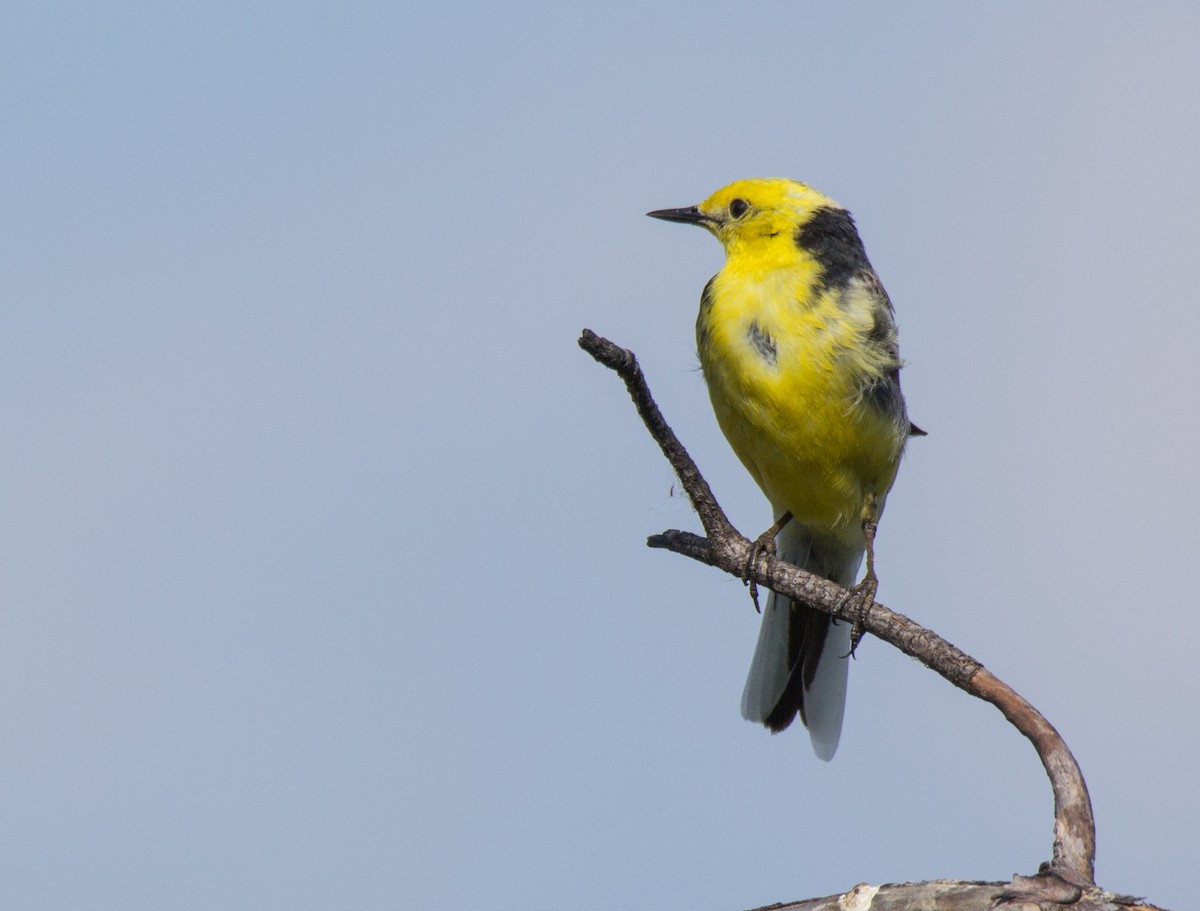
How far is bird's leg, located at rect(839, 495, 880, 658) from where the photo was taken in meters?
6.88

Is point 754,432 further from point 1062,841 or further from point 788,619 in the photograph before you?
point 1062,841

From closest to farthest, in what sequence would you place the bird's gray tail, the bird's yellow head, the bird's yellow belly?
the bird's yellow belly → the bird's yellow head → the bird's gray tail

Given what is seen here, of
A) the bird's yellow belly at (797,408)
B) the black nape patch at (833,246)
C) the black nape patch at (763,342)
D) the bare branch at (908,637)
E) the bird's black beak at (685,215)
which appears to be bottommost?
the bare branch at (908,637)

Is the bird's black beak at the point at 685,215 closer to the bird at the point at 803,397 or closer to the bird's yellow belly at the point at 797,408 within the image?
the bird at the point at 803,397

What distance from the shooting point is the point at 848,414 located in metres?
7.68

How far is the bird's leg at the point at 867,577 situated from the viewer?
22.6 ft

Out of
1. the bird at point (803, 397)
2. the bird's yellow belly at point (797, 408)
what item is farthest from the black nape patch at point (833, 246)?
the bird's yellow belly at point (797, 408)

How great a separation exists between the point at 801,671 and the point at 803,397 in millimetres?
1940

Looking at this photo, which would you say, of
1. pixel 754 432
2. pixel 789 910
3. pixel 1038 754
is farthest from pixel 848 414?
pixel 789 910

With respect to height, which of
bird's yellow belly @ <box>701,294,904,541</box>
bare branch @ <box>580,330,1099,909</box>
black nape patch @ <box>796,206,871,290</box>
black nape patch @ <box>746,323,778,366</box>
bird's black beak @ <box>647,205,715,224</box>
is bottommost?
bare branch @ <box>580,330,1099,909</box>

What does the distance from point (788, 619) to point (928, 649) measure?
271cm

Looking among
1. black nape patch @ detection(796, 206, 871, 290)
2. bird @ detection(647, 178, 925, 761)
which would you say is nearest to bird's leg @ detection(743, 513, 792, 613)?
bird @ detection(647, 178, 925, 761)

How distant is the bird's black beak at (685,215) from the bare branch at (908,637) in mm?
2407

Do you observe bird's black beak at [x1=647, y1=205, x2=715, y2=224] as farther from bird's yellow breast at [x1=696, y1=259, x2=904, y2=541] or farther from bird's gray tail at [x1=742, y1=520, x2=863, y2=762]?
bird's gray tail at [x1=742, y1=520, x2=863, y2=762]
